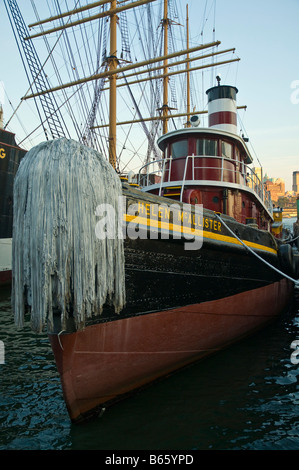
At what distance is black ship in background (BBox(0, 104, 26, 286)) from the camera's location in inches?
527

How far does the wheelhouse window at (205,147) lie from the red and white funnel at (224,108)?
223cm

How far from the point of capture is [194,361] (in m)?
5.67

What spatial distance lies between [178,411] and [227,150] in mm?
6679

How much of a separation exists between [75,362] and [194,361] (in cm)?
248

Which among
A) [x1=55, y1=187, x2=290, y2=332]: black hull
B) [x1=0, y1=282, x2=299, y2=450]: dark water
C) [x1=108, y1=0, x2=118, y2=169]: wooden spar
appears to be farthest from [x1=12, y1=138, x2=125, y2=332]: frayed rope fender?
[x1=108, y1=0, x2=118, y2=169]: wooden spar

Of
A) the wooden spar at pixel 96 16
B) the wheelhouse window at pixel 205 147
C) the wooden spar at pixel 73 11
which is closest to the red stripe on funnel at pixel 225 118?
the wheelhouse window at pixel 205 147

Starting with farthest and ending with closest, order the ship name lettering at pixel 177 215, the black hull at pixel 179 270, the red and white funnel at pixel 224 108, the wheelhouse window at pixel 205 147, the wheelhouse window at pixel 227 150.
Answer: the red and white funnel at pixel 224 108, the wheelhouse window at pixel 227 150, the wheelhouse window at pixel 205 147, the ship name lettering at pixel 177 215, the black hull at pixel 179 270

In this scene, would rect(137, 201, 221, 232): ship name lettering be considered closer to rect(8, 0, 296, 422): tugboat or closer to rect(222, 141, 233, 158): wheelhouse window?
rect(8, 0, 296, 422): tugboat

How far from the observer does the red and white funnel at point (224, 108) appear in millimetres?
10531

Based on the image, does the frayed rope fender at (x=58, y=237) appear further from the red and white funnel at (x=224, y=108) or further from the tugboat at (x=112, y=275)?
the red and white funnel at (x=224, y=108)

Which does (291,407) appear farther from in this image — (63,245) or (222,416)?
(63,245)

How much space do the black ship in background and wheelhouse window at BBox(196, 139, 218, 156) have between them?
28.1 feet

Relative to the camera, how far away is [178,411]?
4363mm

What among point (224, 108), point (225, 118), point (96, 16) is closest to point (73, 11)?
point (96, 16)
